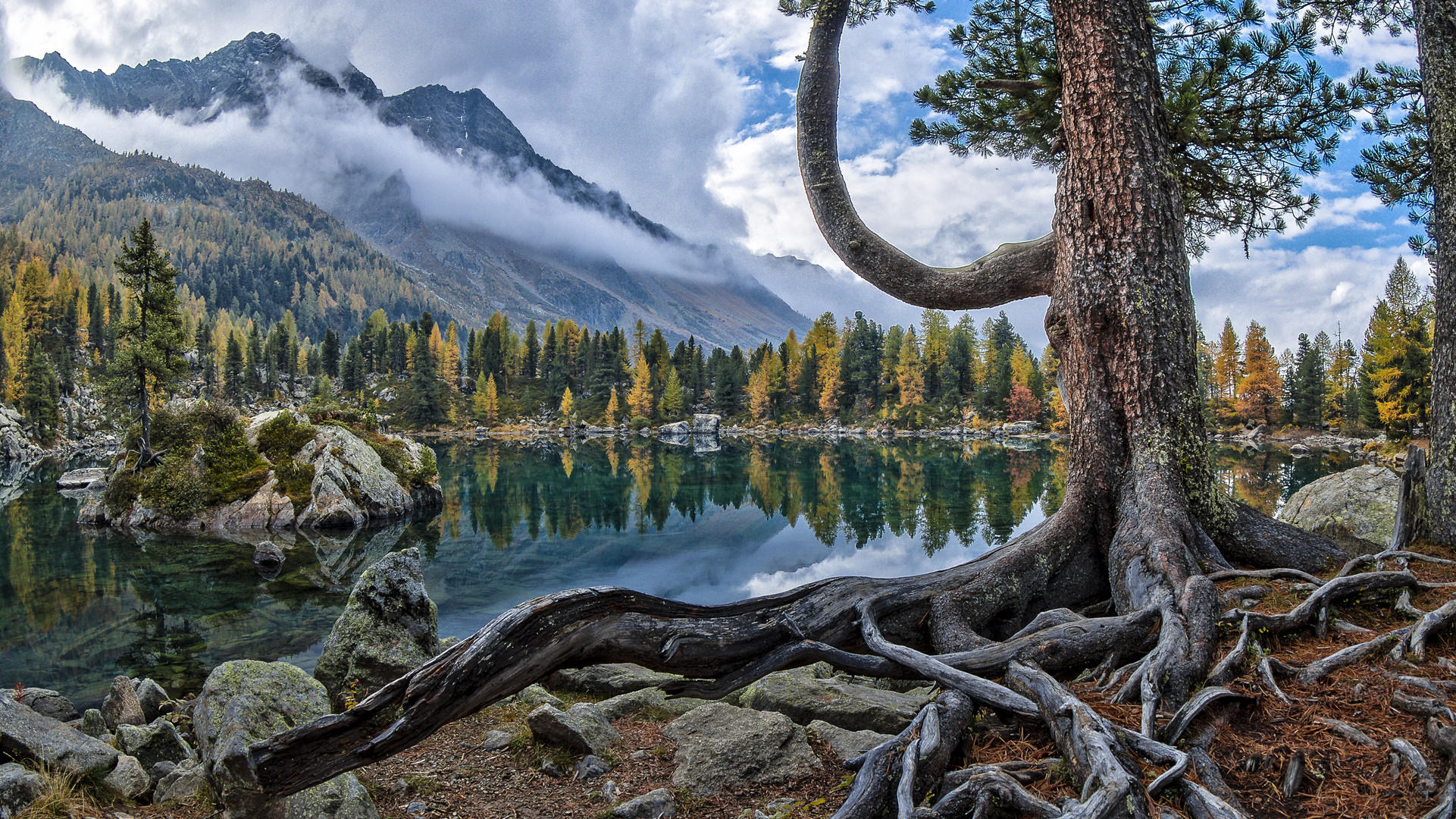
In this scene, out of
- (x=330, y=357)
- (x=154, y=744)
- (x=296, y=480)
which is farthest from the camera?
(x=330, y=357)

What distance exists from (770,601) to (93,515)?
1190 inches

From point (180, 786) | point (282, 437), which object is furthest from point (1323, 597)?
point (282, 437)

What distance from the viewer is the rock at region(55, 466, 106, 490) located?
35906mm

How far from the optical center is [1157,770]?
286 centimetres

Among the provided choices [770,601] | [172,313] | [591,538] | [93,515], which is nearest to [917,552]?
[591,538]

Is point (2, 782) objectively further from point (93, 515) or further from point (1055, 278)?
point (93, 515)

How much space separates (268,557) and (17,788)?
1575cm

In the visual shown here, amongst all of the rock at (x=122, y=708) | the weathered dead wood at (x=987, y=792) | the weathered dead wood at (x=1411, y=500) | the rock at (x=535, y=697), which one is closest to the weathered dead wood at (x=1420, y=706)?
the weathered dead wood at (x=987, y=792)

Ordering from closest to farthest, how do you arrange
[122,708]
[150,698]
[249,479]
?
[122,708], [150,698], [249,479]

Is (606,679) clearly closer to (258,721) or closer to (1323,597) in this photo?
(258,721)

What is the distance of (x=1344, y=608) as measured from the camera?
4.27 m

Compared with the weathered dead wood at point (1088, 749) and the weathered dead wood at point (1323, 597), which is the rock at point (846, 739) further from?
the weathered dead wood at point (1323, 597)

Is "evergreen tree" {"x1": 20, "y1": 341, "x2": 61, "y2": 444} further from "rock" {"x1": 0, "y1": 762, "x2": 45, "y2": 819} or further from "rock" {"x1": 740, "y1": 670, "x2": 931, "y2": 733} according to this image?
"rock" {"x1": 740, "y1": 670, "x2": 931, "y2": 733}

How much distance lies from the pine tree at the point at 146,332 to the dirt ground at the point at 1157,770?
3005cm
